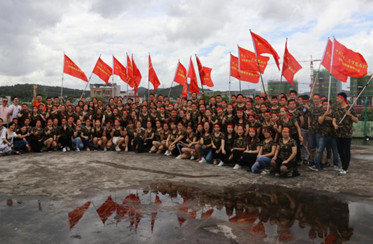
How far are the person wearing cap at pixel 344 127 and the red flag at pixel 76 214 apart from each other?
5.53 meters

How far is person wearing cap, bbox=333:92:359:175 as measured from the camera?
673cm

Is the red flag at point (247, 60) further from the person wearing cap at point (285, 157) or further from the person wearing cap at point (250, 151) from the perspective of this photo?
the person wearing cap at point (285, 157)

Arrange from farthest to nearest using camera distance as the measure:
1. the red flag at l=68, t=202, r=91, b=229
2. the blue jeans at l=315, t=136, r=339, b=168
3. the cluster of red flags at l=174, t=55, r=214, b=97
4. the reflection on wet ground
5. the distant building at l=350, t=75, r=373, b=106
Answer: the distant building at l=350, t=75, r=373, b=106, the cluster of red flags at l=174, t=55, r=214, b=97, the blue jeans at l=315, t=136, r=339, b=168, the red flag at l=68, t=202, r=91, b=229, the reflection on wet ground

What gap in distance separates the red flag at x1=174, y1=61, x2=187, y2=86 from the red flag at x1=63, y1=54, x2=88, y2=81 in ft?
13.0

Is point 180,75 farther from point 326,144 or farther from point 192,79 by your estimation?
point 326,144

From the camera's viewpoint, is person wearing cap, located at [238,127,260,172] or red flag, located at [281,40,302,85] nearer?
person wearing cap, located at [238,127,260,172]

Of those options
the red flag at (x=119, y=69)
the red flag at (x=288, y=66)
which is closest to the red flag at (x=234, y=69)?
the red flag at (x=288, y=66)

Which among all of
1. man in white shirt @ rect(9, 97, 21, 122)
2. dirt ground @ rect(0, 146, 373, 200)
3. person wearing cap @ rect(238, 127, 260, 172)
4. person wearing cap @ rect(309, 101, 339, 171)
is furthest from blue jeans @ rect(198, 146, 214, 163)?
man in white shirt @ rect(9, 97, 21, 122)

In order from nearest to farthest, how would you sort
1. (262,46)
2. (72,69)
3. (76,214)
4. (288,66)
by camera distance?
(76,214) → (262,46) → (288,66) → (72,69)

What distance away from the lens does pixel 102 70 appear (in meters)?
13.0

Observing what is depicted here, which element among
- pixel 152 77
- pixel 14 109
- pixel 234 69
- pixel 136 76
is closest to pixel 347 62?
pixel 234 69

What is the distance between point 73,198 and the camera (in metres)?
5.24

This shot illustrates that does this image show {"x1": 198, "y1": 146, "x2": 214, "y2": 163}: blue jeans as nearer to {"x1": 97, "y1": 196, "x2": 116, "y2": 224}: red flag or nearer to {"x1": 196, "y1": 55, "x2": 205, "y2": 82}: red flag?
{"x1": 97, "y1": 196, "x2": 116, "y2": 224}: red flag

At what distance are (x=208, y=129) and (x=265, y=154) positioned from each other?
6.95 ft
